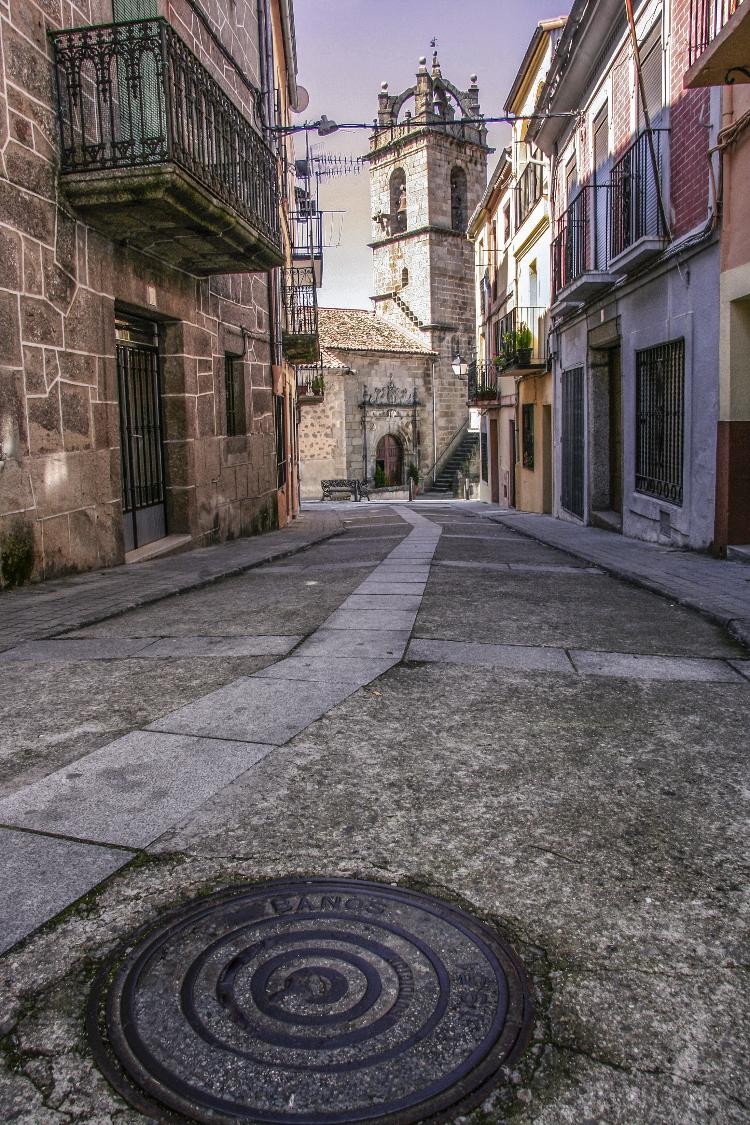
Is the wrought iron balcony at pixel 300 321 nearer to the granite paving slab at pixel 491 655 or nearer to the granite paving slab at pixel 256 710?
the granite paving slab at pixel 491 655

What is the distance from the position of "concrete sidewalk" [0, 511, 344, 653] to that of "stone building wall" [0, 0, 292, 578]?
384 mm

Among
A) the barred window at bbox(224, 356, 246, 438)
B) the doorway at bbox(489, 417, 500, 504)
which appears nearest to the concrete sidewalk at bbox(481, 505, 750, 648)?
the barred window at bbox(224, 356, 246, 438)

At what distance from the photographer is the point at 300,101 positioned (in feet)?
77.2

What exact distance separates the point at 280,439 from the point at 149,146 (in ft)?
28.9

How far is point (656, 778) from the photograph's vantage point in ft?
9.84

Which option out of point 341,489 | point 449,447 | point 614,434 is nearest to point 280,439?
point 614,434

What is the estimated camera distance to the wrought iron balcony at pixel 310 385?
31.2 m

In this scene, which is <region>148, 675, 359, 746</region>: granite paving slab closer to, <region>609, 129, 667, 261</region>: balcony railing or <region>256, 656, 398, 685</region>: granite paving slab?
<region>256, 656, 398, 685</region>: granite paving slab

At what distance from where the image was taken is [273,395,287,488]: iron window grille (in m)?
16.0

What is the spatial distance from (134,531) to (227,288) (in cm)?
457

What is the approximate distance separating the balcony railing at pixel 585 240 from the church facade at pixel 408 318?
23426mm

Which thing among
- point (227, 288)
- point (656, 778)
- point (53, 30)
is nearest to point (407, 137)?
point (227, 288)

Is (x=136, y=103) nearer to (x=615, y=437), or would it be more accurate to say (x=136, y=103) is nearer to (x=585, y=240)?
(x=585, y=240)

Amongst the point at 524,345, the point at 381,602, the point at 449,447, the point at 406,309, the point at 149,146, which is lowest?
the point at 381,602
